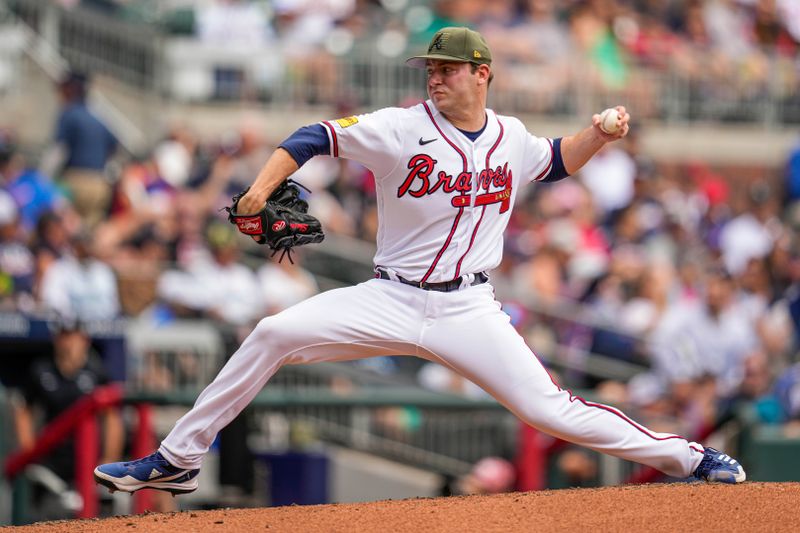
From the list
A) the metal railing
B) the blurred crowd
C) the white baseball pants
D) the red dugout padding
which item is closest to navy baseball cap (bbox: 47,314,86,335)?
the red dugout padding

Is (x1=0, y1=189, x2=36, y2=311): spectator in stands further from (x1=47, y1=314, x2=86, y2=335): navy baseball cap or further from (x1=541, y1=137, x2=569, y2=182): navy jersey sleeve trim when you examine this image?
(x1=541, y1=137, x2=569, y2=182): navy jersey sleeve trim

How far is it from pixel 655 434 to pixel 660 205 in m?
8.62

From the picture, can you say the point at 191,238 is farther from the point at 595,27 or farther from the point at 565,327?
the point at 595,27

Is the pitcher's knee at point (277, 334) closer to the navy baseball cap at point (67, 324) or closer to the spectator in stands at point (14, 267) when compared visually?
the navy baseball cap at point (67, 324)

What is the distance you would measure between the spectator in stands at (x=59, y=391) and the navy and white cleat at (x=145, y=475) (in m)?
3.41

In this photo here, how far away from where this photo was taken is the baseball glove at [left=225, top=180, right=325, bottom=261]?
5855mm

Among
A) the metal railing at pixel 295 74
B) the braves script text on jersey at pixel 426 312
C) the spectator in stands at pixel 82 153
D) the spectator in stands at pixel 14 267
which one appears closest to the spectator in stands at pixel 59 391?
the spectator in stands at pixel 14 267

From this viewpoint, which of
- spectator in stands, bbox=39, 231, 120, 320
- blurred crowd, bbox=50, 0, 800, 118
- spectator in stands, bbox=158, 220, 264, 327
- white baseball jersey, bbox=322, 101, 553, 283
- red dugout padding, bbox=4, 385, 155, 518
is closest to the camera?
white baseball jersey, bbox=322, 101, 553, 283

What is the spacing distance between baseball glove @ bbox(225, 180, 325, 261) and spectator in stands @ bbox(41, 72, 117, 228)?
21.8 feet

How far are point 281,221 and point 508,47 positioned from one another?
34.9ft

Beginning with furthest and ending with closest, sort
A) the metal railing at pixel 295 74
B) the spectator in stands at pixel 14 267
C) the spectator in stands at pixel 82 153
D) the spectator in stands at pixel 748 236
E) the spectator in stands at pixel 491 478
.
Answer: the metal railing at pixel 295 74 < the spectator in stands at pixel 748 236 < the spectator in stands at pixel 82 153 < the spectator in stands at pixel 14 267 < the spectator in stands at pixel 491 478

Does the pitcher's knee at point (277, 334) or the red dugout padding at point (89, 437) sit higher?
the pitcher's knee at point (277, 334)

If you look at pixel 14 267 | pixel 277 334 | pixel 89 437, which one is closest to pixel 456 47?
pixel 277 334

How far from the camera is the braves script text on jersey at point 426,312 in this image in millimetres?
6055
